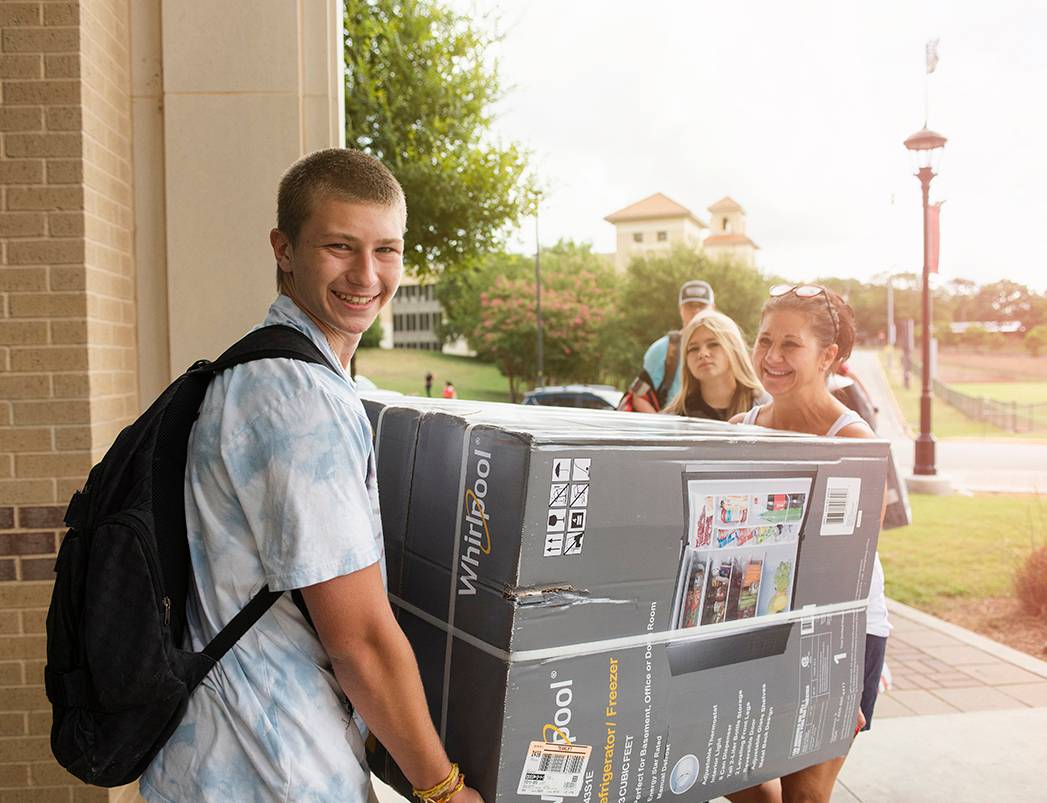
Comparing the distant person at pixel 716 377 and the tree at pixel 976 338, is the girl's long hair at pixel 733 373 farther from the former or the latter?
the tree at pixel 976 338

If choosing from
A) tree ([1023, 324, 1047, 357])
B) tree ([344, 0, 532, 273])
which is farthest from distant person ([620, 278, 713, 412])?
tree ([1023, 324, 1047, 357])

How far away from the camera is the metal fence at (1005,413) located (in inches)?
807

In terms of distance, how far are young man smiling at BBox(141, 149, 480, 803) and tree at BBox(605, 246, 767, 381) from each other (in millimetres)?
45822

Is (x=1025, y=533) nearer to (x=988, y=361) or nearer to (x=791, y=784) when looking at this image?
(x=791, y=784)

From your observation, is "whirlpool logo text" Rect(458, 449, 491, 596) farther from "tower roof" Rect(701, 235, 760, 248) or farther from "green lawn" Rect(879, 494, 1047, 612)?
"tower roof" Rect(701, 235, 760, 248)

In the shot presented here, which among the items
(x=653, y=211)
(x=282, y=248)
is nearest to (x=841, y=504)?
(x=282, y=248)

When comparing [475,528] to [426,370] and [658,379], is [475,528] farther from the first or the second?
[426,370]

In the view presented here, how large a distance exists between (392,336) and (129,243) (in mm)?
89679

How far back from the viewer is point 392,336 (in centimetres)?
9206

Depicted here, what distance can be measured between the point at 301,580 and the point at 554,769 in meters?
0.47

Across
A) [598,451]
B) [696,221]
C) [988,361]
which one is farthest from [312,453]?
[696,221]

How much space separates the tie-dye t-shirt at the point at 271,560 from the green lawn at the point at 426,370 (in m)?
53.8

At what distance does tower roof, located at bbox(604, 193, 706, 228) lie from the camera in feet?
276

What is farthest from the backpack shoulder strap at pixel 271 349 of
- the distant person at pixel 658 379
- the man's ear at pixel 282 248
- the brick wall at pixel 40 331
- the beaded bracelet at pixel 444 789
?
the distant person at pixel 658 379
